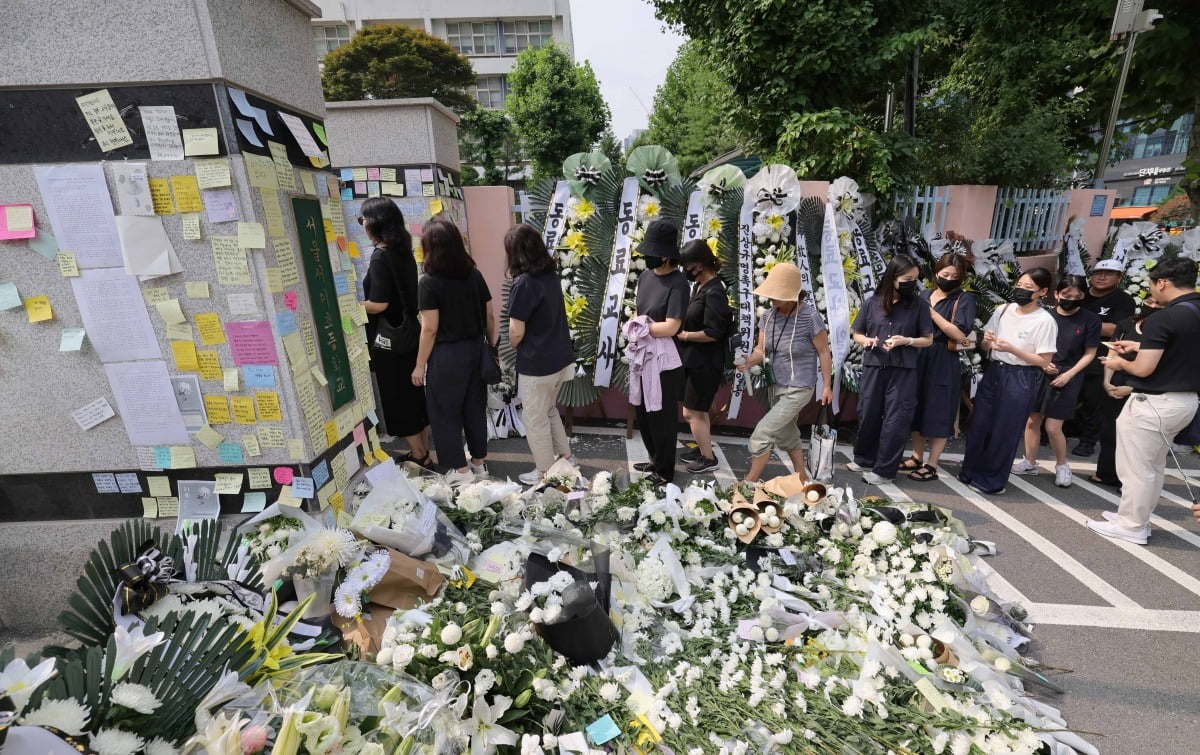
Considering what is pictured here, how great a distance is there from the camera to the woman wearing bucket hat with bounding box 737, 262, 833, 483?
12.9 ft

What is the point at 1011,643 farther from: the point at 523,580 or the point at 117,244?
the point at 117,244

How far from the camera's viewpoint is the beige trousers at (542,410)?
4043mm

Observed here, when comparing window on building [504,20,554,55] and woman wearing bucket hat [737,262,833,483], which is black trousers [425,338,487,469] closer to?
woman wearing bucket hat [737,262,833,483]

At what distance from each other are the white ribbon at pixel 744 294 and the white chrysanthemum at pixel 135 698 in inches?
177

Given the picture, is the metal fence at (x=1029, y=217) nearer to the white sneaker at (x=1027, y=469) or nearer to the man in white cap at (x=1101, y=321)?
Answer: the man in white cap at (x=1101, y=321)

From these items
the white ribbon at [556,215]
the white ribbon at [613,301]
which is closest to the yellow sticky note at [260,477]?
the white ribbon at [613,301]

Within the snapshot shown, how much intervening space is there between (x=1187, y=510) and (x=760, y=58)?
6.37m

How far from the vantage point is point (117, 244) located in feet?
7.46

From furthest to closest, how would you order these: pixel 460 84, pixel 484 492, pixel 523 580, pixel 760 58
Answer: pixel 460 84
pixel 760 58
pixel 484 492
pixel 523 580

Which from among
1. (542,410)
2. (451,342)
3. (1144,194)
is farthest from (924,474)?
(1144,194)

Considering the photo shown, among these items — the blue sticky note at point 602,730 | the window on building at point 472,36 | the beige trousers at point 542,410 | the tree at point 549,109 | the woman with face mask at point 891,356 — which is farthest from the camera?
the window on building at point 472,36

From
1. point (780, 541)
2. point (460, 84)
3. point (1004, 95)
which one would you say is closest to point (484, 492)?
point (780, 541)

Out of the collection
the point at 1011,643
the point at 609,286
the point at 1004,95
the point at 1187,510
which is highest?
the point at 1004,95

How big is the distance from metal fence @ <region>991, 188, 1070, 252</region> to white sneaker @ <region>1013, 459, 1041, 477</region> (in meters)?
3.29
